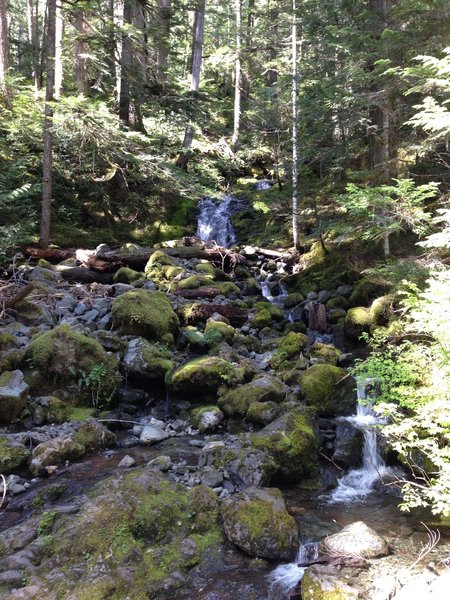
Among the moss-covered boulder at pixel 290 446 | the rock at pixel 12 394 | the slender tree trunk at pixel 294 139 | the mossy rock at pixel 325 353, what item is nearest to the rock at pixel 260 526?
the moss-covered boulder at pixel 290 446

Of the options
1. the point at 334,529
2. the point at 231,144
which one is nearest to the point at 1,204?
the point at 334,529

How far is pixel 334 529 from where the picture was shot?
5.27 meters

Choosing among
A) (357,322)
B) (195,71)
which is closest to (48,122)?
(195,71)

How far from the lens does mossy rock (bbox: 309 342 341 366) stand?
9.32 m

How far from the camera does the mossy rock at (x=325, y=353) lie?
30.6 feet

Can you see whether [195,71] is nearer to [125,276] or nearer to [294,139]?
[294,139]

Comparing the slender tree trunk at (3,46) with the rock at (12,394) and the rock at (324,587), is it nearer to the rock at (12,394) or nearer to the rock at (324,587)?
the rock at (12,394)

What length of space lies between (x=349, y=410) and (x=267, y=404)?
1.76 metres

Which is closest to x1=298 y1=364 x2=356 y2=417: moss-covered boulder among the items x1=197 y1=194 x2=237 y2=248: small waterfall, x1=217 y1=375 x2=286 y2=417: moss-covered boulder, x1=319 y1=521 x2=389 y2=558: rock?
x1=217 y1=375 x2=286 y2=417: moss-covered boulder

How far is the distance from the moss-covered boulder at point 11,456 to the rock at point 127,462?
1286 millimetres

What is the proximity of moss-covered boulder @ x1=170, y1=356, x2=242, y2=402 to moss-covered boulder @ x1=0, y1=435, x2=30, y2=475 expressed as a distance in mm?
2866

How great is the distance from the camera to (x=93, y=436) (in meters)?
6.58

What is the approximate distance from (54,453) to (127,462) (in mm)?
1022

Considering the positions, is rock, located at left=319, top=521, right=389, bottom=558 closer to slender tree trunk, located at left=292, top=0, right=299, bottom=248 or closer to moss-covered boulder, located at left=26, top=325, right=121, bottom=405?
moss-covered boulder, located at left=26, top=325, right=121, bottom=405
